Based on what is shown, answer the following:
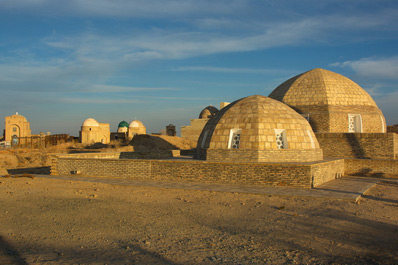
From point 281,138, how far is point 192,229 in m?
9.23

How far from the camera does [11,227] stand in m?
7.66

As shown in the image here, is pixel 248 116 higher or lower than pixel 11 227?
higher

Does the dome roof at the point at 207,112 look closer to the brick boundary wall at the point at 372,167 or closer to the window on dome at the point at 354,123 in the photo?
the window on dome at the point at 354,123

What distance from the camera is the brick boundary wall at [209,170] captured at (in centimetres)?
1270

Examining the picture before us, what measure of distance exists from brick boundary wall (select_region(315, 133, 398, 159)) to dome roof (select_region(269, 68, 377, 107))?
2.75 m

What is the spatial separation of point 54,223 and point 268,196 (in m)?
6.31

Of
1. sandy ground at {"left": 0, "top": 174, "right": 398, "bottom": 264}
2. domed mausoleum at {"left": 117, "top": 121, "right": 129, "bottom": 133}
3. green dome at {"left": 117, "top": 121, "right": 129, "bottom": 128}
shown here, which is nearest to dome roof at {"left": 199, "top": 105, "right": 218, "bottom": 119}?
domed mausoleum at {"left": 117, "top": 121, "right": 129, "bottom": 133}

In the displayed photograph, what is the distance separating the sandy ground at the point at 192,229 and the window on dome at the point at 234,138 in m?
4.32

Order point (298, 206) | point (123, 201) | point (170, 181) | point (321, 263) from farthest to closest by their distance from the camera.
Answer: point (170, 181), point (123, 201), point (298, 206), point (321, 263)

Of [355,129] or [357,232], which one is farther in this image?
[355,129]

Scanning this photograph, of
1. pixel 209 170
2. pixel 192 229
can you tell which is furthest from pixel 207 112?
pixel 192 229

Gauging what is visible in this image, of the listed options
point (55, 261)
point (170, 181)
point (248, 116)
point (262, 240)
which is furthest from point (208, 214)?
point (248, 116)

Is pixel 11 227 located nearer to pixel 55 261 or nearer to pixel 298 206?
pixel 55 261

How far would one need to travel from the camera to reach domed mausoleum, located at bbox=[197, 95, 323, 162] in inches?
592
